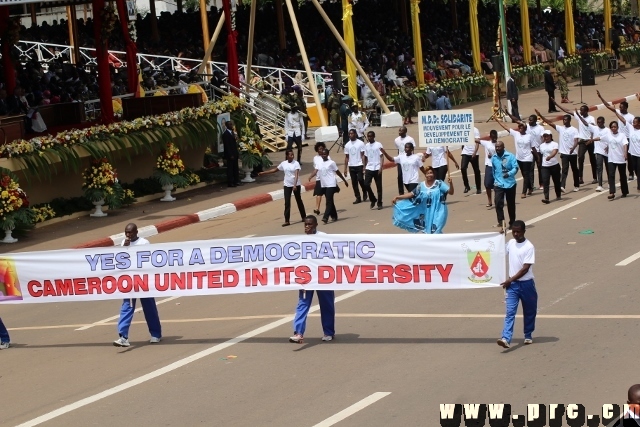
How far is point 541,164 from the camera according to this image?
23281 mm

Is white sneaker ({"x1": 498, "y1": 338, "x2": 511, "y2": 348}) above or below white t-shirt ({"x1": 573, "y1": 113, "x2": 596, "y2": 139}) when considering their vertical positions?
below

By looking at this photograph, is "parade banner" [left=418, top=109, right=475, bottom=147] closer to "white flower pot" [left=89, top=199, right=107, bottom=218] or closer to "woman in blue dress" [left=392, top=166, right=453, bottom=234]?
"woman in blue dress" [left=392, top=166, right=453, bottom=234]

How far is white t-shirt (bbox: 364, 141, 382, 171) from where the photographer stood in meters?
24.1

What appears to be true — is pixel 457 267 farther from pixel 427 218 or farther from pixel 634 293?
pixel 427 218

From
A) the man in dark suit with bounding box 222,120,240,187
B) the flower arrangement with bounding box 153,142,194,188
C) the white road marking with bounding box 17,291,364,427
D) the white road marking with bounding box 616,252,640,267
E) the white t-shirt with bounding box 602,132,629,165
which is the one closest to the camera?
the white road marking with bounding box 17,291,364,427

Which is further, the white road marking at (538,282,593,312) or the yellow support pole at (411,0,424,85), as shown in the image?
the yellow support pole at (411,0,424,85)

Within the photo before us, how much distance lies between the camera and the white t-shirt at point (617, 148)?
23.0m

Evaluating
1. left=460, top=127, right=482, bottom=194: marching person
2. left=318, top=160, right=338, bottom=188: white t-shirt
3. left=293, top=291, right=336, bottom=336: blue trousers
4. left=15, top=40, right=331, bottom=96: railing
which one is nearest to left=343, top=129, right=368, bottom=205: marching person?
left=318, top=160, right=338, bottom=188: white t-shirt

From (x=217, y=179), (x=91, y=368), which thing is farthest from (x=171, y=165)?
(x=91, y=368)

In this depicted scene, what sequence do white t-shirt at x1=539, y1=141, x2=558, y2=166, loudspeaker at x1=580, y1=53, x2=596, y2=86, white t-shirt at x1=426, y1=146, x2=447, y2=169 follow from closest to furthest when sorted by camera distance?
1. white t-shirt at x1=539, y1=141, x2=558, y2=166
2. white t-shirt at x1=426, y1=146, x2=447, y2=169
3. loudspeaker at x1=580, y1=53, x2=596, y2=86

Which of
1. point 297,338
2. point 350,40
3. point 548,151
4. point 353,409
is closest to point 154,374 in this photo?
point 297,338

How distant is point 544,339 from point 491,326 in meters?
0.96

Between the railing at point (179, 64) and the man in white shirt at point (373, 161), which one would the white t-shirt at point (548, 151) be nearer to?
the man in white shirt at point (373, 161)

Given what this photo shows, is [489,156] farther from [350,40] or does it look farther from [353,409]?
[350,40]
